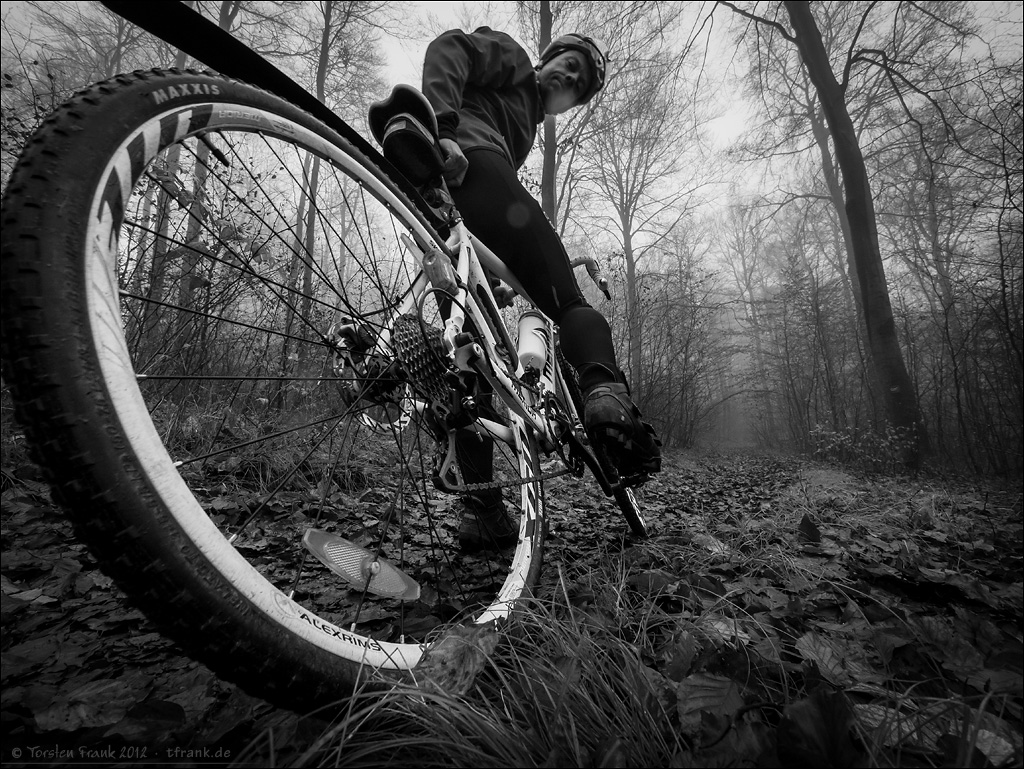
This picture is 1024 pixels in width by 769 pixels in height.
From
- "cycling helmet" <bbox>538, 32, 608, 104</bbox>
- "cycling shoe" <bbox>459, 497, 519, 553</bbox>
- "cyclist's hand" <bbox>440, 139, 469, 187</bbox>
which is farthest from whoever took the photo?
"cycling helmet" <bbox>538, 32, 608, 104</bbox>

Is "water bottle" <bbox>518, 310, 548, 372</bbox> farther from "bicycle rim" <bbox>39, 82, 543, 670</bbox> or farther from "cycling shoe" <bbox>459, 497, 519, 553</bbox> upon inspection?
"cycling shoe" <bbox>459, 497, 519, 553</bbox>

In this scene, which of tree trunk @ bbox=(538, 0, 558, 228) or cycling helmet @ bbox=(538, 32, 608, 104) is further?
tree trunk @ bbox=(538, 0, 558, 228)

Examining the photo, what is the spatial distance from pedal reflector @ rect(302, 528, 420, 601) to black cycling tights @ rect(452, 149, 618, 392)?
2.70 ft

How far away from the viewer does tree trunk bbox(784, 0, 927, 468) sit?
516 centimetres

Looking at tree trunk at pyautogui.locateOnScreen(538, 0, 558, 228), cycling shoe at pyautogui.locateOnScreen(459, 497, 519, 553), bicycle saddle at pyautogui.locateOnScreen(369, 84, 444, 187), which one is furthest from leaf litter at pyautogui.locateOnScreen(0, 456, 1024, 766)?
tree trunk at pyautogui.locateOnScreen(538, 0, 558, 228)

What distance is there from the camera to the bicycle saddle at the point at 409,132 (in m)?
1.06

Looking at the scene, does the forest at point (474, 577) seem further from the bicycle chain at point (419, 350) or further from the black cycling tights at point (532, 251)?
the black cycling tights at point (532, 251)

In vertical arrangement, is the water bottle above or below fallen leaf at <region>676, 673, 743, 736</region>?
above

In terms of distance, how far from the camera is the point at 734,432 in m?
29.9

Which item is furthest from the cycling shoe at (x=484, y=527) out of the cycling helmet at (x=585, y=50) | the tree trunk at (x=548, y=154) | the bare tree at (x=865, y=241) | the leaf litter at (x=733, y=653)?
the tree trunk at (x=548, y=154)

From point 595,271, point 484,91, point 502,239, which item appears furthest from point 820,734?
point 484,91

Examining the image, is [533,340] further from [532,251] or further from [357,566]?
[357,566]

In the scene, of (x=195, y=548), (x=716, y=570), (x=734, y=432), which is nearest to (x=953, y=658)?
(x=716, y=570)

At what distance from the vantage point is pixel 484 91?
1.81 m
